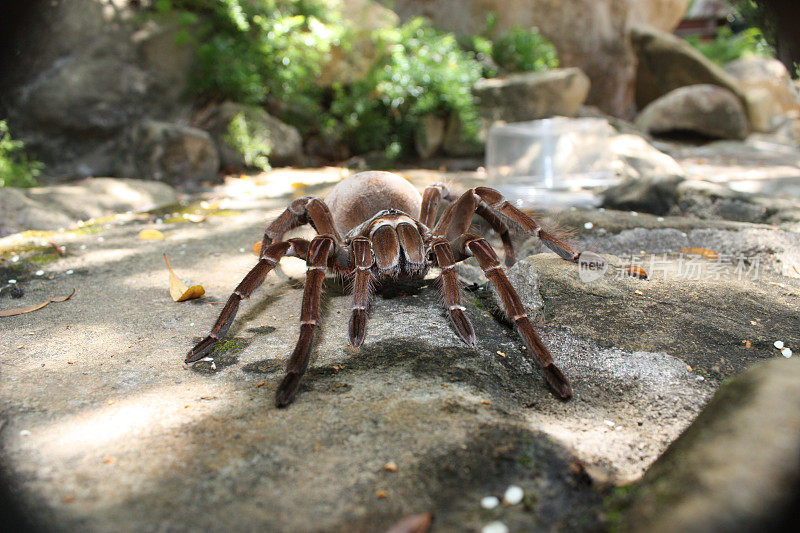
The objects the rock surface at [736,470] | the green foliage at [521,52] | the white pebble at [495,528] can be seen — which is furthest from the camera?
the green foliage at [521,52]

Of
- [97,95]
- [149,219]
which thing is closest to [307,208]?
[149,219]

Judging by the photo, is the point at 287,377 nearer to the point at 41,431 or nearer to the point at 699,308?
the point at 41,431

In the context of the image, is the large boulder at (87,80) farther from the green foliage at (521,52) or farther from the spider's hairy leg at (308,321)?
the spider's hairy leg at (308,321)

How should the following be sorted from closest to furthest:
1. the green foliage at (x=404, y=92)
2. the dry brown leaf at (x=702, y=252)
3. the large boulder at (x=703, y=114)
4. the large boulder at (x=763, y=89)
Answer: the dry brown leaf at (x=702, y=252) < the green foliage at (x=404, y=92) < the large boulder at (x=703, y=114) < the large boulder at (x=763, y=89)

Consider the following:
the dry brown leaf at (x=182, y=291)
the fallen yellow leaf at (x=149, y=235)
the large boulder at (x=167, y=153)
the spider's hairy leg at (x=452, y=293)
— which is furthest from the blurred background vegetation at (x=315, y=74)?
the spider's hairy leg at (x=452, y=293)

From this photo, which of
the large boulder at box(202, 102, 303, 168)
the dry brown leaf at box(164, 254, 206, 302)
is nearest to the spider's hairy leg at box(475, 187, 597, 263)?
the dry brown leaf at box(164, 254, 206, 302)

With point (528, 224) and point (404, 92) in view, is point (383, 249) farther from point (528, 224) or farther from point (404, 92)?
point (404, 92)
